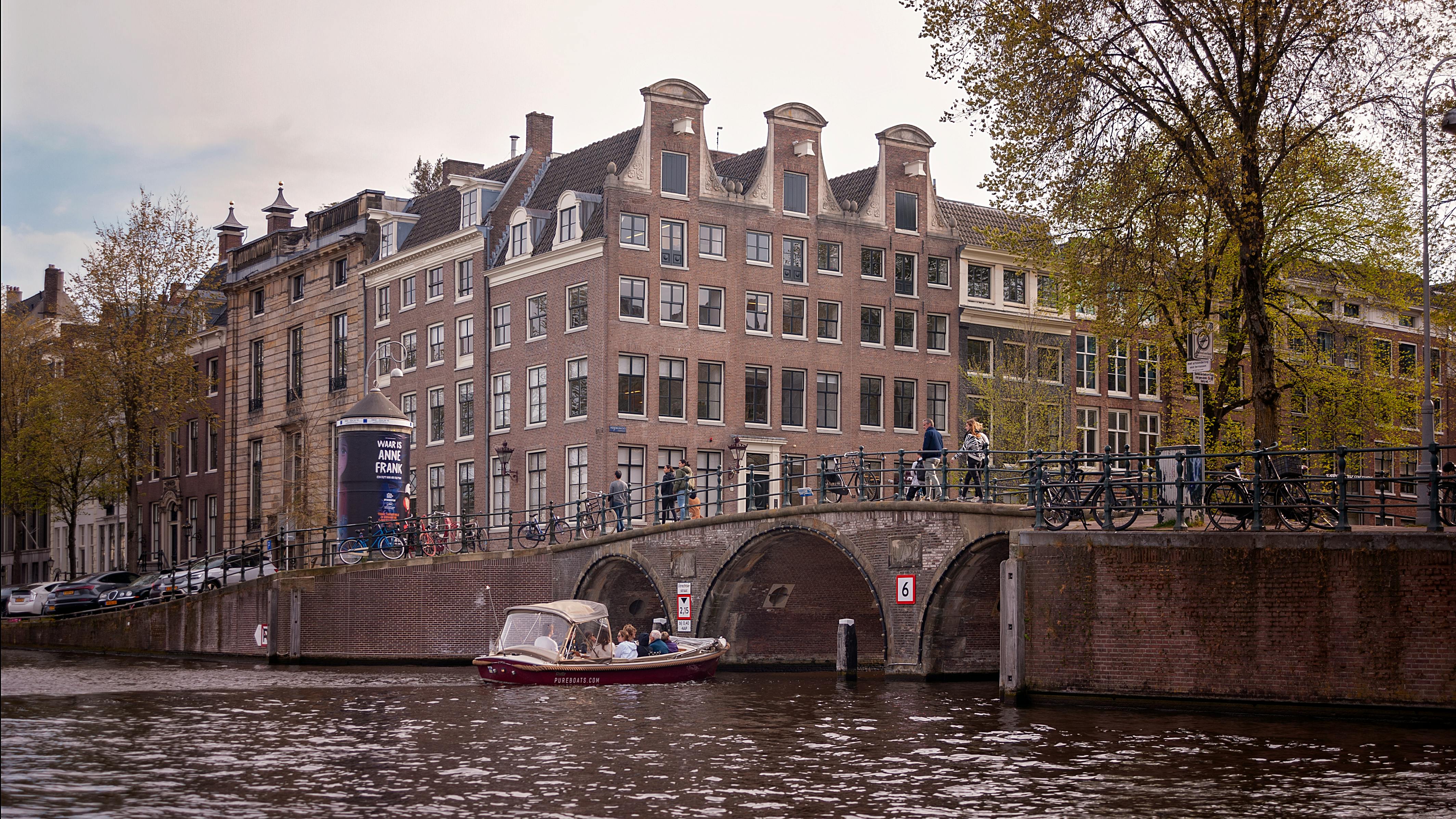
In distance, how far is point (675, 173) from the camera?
4962 centimetres

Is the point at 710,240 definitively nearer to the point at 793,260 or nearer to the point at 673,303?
the point at 673,303

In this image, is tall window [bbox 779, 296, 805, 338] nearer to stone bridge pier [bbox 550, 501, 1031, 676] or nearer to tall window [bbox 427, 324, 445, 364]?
tall window [bbox 427, 324, 445, 364]

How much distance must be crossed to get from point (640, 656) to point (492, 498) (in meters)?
22.2

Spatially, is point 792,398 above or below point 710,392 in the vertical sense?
below

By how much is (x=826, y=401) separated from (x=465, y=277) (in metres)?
13.5

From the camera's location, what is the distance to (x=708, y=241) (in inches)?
1962

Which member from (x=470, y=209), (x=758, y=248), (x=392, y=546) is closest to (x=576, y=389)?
(x=758, y=248)

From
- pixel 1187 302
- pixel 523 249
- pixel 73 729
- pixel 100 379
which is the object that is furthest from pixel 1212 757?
pixel 100 379

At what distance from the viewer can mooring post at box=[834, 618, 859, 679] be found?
32094 mm

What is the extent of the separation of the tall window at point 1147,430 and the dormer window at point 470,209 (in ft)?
80.6

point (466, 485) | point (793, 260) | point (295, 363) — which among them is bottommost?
point (466, 485)

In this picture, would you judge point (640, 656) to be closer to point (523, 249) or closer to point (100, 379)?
point (523, 249)

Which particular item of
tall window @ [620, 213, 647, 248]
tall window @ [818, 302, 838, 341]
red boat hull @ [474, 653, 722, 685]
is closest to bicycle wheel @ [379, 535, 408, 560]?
red boat hull @ [474, 653, 722, 685]

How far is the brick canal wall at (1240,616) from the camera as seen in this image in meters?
20.8
